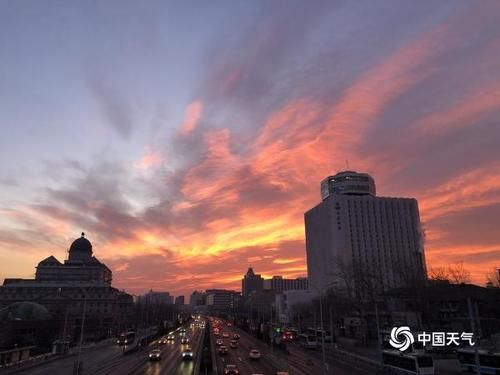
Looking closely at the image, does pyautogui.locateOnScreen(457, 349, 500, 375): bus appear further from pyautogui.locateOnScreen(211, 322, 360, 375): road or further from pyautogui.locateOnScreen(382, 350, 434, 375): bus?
pyautogui.locateOnScreen(211, 322, 360, 375): road

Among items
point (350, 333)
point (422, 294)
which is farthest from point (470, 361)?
point (350, 333)

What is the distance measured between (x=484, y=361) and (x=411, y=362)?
8.41 m

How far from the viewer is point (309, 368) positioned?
65688mm

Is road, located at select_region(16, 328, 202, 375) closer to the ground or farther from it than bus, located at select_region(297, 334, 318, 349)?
closer to the ground

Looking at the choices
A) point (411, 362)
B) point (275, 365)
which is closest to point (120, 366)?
point (275, 365)

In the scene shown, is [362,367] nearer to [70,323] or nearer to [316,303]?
[70,323]

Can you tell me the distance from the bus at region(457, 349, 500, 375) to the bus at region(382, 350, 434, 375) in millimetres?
6783

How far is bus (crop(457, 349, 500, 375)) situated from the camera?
47.7m

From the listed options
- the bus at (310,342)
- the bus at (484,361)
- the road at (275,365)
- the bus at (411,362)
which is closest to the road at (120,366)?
the road at (275,365)

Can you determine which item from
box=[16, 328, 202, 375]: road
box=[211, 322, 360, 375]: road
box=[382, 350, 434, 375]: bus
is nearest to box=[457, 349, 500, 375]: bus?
box=[382, 350, 434, 375]: bus

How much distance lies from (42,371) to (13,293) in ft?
457

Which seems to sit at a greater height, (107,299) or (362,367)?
(107,299)

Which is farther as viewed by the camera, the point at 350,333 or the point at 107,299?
the point at 107,299

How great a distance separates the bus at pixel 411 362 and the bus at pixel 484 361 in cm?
678
